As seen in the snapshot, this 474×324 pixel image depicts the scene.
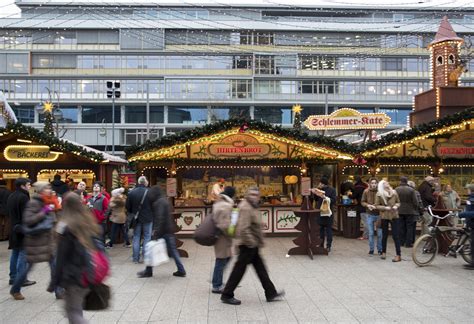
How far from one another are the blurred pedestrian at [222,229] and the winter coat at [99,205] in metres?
4.71

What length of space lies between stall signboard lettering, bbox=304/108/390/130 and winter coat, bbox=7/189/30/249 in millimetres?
12381

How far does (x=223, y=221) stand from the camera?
273 inches

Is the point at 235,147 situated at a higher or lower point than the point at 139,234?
higher

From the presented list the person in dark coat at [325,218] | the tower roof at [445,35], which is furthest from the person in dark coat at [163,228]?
the tower roof at [445,35]

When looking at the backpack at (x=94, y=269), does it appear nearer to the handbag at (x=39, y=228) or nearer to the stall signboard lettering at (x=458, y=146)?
the handbag at (x=39, y=228)

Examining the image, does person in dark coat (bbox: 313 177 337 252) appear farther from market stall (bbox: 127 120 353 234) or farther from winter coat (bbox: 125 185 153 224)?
winter coat (bbox: 125 185 153 224)

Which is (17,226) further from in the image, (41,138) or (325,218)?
(41,138)

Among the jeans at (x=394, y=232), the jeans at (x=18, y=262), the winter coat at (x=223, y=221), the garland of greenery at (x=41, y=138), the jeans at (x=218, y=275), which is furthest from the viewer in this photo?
the garland of greenery at (x=41, y=138)

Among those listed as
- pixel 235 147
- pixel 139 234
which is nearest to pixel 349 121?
pixel 235 147

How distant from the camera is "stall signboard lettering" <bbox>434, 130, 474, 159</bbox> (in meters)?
15.3

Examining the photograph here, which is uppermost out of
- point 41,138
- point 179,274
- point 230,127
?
point 230,127

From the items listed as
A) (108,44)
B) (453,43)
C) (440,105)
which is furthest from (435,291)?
(108,44)

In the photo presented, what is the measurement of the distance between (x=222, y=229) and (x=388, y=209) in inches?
182

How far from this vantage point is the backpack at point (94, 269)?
446 centimetres
